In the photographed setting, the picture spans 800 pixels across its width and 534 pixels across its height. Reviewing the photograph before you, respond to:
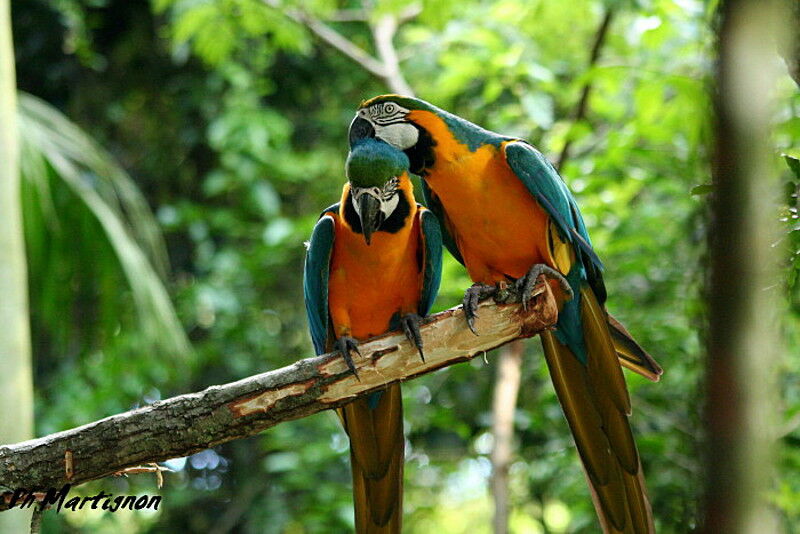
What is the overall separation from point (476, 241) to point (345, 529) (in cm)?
236

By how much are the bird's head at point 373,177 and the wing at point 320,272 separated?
17cm

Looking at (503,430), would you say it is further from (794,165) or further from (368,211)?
(794,165)

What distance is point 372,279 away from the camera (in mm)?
2107

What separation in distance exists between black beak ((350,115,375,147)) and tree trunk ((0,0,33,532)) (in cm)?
134

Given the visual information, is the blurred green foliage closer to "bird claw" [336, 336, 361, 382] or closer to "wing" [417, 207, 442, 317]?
"wing" [417, 207, 442, 317]

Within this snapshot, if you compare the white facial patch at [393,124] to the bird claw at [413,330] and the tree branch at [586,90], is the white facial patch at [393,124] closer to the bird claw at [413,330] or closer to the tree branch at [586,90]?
the bird claw at [413,330]

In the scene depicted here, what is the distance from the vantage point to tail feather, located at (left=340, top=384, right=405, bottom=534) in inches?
78.9

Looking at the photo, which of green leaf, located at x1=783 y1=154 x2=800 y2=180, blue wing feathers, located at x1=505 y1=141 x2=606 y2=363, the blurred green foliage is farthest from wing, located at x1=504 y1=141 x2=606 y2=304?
green leaf, located at x1=783 y1=154 x2=800 y2=180

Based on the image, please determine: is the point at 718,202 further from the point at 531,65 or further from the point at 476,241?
the point at 531,65

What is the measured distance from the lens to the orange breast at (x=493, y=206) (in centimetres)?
198

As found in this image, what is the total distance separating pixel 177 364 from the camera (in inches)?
153

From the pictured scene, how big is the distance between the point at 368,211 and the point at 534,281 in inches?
16.6

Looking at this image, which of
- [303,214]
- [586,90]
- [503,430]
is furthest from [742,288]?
[303,214]

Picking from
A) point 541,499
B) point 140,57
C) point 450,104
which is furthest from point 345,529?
point 140,57
